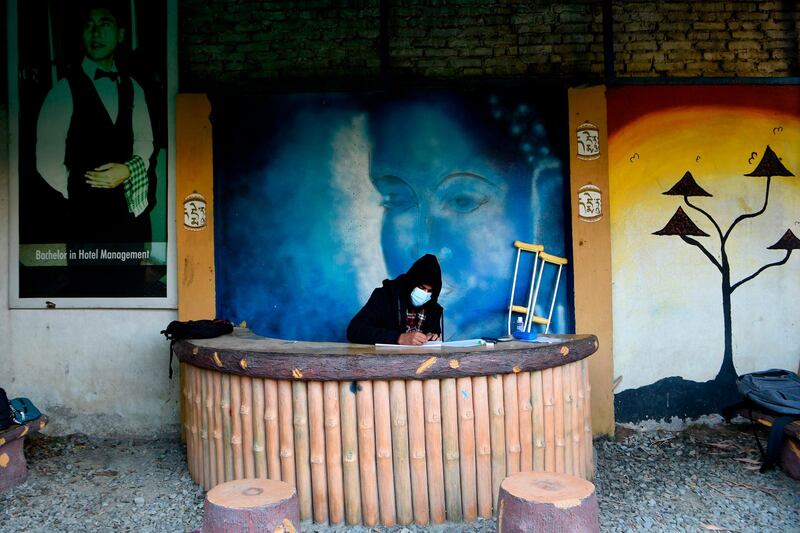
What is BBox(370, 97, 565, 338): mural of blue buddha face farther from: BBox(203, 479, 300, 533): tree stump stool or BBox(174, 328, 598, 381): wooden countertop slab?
BBox(203, 479, 300, 533): tree stump stool

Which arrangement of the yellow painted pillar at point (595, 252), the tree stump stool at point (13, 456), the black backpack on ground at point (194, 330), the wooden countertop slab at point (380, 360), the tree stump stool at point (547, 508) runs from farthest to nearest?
the yellow painted pillar at point (595, 252)
the black backpack on ground at point (194, 330)
the tree stump stool at point (13, 456)
the wooden countertop slab at point (380, 360)
the tree stump stool at point (547, 508)

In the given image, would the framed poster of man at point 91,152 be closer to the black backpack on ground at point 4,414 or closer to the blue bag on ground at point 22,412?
the blue bag on ground at point 22,412

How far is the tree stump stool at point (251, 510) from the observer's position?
2.82 meters

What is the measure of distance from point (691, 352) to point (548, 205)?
71.3 inches

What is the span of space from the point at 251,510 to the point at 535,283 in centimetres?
360

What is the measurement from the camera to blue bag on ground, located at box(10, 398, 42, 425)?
15.3ft

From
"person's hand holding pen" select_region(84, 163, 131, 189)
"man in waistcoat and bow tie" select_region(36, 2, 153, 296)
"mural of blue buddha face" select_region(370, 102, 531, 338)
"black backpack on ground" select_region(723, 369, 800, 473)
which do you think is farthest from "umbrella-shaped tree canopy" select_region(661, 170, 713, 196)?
"person's hand holding pen" select_region(84, 163, 131, 189)

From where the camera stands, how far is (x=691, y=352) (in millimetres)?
5773

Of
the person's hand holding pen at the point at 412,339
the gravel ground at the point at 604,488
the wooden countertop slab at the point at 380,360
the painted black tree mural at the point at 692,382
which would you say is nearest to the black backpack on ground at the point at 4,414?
the gravel ground at the point at 604,488

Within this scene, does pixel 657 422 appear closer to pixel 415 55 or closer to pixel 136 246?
pixel 415 55

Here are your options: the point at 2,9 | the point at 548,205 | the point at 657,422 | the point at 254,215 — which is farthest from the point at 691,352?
the point at 2,9

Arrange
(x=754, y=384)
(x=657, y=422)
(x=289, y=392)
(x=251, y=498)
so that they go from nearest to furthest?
1. (x=251, y=498)
2. (x=289, y=392)
3. (x=754, y=384)
4. (x=657, y=422)

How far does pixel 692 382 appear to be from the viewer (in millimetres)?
5777

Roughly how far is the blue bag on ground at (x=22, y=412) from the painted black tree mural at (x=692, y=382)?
4.70 meters
